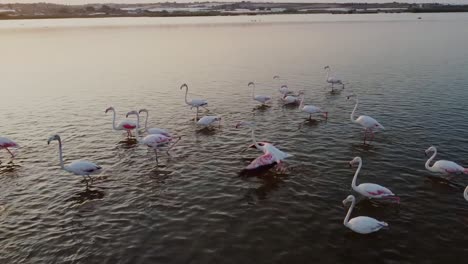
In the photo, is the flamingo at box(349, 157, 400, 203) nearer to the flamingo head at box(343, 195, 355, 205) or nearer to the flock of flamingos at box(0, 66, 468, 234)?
the flock of flamingos at box(0, 66, 468, 234)

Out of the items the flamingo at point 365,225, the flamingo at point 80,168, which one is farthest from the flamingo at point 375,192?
the flamingo at point 80,168

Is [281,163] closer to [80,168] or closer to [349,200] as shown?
[349,200]

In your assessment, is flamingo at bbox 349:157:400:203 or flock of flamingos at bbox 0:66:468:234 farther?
flamingo at bbox 349:157:400:203

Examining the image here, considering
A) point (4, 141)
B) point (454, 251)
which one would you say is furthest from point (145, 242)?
point (4, 141)

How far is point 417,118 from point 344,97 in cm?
681

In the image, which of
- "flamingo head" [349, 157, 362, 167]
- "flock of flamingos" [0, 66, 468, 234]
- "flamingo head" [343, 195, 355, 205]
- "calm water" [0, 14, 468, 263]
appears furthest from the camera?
"flamingo head" [349, 157, 362, 167]

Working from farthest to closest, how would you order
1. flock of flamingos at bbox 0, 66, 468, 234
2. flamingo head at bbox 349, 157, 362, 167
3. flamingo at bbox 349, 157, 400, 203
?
flamingo head at bbox 349, 157, 362, 167, flamingo at bbox 349, 157, 400, 203, flock of flamingos at bbox 0, 66, 468, 234

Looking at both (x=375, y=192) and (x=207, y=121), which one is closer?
(x=375, y=192)

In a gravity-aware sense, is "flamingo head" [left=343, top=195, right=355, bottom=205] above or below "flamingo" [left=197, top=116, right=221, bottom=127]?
below

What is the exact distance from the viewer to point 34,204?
48.9ft

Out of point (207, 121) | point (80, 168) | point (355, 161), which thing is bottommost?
point (80, 168)

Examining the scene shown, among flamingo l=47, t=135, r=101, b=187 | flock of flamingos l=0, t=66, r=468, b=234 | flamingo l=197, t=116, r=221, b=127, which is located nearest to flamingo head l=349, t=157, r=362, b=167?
flock of flamingos l=0, t=66, r=468, b=234

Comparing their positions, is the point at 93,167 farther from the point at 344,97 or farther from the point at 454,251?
the point at 344,97

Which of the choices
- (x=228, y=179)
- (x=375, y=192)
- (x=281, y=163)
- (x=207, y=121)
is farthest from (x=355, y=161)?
(x=207, y=121)
